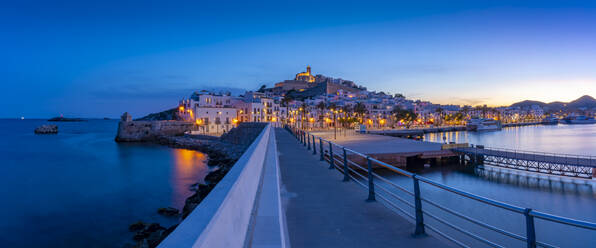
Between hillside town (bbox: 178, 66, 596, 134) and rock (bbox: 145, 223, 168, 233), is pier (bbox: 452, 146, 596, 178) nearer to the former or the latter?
hillside town (bbox: 178, 66, 596, 134)

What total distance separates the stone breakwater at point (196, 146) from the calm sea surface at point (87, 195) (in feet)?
3.66

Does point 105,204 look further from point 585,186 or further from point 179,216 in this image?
point 585,186

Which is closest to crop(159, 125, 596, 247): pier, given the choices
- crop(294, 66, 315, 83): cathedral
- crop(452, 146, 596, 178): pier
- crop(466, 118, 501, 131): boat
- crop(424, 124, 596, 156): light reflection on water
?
crop(452, 146, 596, 178): pier

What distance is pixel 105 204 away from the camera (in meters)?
20.2

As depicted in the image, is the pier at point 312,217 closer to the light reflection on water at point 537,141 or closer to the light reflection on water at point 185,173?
the light reflection on water at point 185,173

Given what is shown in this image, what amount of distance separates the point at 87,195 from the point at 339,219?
2542cm

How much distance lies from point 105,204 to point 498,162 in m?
39.0

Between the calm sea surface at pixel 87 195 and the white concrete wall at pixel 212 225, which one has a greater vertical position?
the white concrete wall at pixel 212 225

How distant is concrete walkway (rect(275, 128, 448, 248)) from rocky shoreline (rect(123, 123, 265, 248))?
8583mm

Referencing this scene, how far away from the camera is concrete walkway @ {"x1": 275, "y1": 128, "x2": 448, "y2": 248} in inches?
152

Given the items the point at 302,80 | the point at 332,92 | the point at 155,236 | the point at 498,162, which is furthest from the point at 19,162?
the point at 302,80

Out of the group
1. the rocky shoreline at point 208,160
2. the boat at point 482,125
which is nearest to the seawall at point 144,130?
the rocky shoreline at point 208,160

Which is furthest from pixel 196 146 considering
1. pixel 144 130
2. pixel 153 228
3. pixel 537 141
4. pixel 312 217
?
pixel 537 141

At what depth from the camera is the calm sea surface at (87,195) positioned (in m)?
15.0
